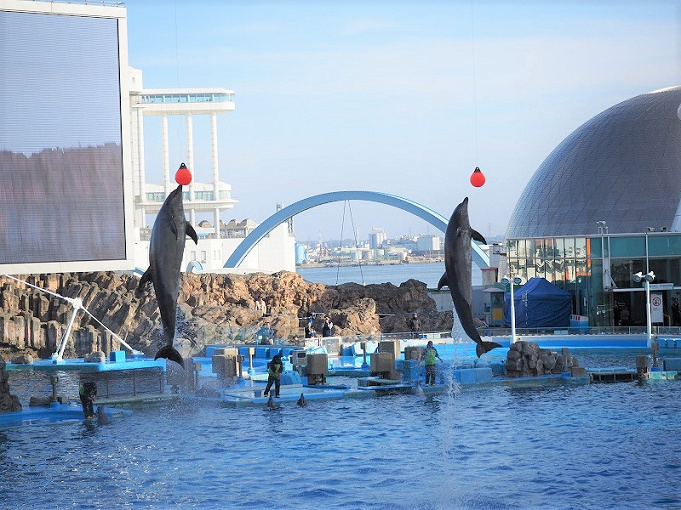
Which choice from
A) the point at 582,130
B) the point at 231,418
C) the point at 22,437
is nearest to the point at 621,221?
the point at 582,130

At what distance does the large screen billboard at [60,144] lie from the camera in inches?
1200

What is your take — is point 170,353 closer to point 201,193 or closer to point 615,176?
point 615,176

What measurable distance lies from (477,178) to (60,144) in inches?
864

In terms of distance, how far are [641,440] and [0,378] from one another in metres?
10.1

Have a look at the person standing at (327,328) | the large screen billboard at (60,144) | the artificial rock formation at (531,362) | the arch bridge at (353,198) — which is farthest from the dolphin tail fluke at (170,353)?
the arch bridge at (353,198)

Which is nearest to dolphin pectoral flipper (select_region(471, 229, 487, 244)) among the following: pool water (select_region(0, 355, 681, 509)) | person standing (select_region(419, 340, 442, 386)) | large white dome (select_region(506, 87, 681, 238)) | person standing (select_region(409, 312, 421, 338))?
pool water (select_region(0, 355, 681, 509))

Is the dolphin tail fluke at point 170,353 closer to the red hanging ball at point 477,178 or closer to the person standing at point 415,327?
the red hanging ball at point 477,178

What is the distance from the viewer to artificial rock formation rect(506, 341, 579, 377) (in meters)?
21.9

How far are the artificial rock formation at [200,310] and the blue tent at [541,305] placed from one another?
7.73 ft

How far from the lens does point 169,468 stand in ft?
46.1

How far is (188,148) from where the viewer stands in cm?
6731

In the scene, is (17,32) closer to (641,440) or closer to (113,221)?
(113,221)

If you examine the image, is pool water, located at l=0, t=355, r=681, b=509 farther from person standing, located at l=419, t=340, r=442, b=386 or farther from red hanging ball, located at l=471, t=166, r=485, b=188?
red hanging ball, located at l=471, t=166, r=485, b=188

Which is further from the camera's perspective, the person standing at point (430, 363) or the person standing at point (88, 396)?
the person standing at point (430, 363)
